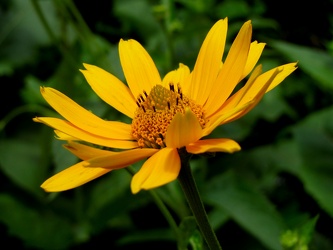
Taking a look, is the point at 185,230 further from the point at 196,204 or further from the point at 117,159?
the point at 117,159

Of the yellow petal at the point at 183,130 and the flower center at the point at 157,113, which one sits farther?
the flower center at the point at 157,113

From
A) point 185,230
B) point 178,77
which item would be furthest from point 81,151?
point 178,77

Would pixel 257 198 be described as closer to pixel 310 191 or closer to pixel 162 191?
pixel 310 191

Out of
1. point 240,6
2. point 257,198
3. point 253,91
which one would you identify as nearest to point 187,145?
point 253,91

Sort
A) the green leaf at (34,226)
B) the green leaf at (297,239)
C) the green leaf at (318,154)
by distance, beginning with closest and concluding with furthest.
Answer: the green leaf at (297,239), the green leaf at (318,154), the green leaf at (34,226)

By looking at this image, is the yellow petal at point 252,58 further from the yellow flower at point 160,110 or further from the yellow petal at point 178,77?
the yellow petal at point 178,77

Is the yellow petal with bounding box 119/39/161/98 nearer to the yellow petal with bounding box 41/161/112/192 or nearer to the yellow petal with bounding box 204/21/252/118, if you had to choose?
the yellow petal with bounding box 204/21/252/118

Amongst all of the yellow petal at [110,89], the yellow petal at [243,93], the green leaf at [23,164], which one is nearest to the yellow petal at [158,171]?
the yellow petal at [243,93]
